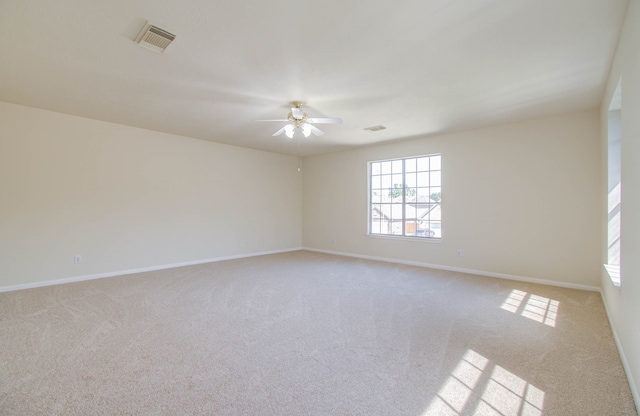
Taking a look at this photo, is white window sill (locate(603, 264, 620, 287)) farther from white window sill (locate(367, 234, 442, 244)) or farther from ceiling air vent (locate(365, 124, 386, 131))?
ceiling air vent (locate(365, 124, 386, 131))

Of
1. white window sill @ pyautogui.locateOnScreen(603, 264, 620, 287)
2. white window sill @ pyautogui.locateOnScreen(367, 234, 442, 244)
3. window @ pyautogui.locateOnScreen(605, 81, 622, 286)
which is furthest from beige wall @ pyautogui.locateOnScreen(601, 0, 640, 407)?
white window sill @ pyautogui.locateOnScreen(367, 234, 442, 244)

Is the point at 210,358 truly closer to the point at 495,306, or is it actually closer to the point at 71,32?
the point at 71,32

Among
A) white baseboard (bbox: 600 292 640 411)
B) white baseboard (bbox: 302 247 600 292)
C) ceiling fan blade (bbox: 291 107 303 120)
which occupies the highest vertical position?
ceiling fan blade (bbox: 291 107 303 120)

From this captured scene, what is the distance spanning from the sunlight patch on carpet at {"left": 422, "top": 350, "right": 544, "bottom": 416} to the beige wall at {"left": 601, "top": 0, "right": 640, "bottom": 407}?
600 mm

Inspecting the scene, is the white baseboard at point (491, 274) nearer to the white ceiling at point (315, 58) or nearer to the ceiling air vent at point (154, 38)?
the white ceiling at point (315, 58)

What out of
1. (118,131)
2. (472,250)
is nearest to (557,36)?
(472,250)

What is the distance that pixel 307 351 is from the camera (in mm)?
2344

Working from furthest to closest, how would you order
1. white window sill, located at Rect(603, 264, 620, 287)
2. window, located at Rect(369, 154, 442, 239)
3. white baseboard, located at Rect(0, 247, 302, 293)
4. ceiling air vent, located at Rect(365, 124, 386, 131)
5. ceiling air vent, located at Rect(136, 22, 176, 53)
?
window, located at Rect(369, 154, 442, 239), ceiling air vent, located at Rect(365, 124, 386, 131), white baseboard, located at Rect(0, 247, 302, 293), white window sill, located at Rect(603, 264, 620, 287), ceiling air vent, located at Rect(136, 22, 176, 53)

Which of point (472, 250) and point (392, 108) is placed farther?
point (472, 250)

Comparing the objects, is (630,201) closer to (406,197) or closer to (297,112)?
(297,112)

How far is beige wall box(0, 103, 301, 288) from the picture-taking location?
408 cm

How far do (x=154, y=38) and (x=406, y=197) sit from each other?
16.7 feet

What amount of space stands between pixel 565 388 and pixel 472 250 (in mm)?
3399

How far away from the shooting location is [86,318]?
298cm
